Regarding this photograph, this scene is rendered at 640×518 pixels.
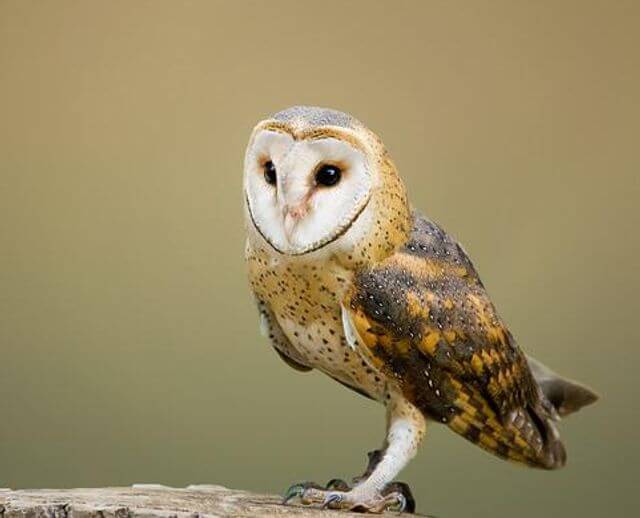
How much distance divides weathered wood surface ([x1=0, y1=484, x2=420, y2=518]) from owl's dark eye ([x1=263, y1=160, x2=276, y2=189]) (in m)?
0.48

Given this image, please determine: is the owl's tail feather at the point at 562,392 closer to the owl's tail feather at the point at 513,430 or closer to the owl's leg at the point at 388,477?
the owl's tail feather at the point at 513,430

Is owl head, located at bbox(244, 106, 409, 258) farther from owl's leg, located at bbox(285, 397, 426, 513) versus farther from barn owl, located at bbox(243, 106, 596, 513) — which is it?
owl's leg, located at bbox(285, 397, 426, 513)

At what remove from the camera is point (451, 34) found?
260 cm

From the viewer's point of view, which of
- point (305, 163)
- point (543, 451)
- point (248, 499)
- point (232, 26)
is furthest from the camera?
point (232, 26)

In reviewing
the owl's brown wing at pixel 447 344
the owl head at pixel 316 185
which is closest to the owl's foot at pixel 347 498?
the owl's brown wing at pixel 447 344

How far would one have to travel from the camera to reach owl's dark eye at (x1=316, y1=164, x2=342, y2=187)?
66.5 inches

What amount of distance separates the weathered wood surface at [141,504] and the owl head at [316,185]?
38cm

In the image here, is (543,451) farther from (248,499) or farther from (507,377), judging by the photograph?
(248,499)

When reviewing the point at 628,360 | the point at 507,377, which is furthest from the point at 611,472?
the point at 507,377

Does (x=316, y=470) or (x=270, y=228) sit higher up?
(x=270, y=228)

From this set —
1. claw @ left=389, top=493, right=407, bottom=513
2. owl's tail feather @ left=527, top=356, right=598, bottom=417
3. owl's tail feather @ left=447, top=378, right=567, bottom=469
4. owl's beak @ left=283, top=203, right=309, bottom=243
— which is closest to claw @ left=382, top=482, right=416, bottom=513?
claw @ left=389, top=493, right=407, bottom=513

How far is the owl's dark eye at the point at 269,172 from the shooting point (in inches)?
67.8

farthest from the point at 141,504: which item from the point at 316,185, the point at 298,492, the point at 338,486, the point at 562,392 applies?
the point at 562,392

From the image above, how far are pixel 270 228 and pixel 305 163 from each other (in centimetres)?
12
